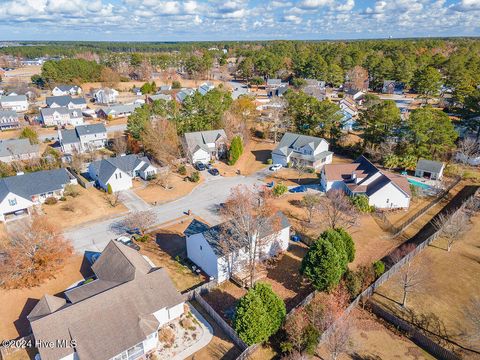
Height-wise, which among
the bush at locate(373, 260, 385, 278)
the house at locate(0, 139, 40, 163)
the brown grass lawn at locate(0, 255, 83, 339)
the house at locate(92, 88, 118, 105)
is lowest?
the brown grass lawn at locate(0, 255, 83, 339)

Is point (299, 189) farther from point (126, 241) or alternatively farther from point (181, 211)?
point (126, 241)

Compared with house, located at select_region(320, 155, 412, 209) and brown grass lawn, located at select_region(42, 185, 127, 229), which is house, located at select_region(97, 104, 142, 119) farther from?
house, located at select_region(320, 155, 412, 209)

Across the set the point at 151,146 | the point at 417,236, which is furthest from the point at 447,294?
the point at 151,146

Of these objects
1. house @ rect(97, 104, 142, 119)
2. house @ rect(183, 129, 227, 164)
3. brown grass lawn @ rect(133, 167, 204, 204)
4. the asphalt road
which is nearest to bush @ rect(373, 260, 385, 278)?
the asphalt road

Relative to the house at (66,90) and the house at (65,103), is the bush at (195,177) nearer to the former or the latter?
the house at (65,103)

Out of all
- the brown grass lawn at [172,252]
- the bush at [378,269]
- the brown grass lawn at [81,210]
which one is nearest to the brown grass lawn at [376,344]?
the bush at [378,269]

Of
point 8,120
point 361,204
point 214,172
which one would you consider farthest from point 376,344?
point 8,120

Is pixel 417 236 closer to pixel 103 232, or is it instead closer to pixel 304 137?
pixel 304 137

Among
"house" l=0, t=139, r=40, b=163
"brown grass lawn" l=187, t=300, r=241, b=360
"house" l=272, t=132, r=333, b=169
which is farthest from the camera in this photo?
"house" l=0, t=139, r=40, b=163
